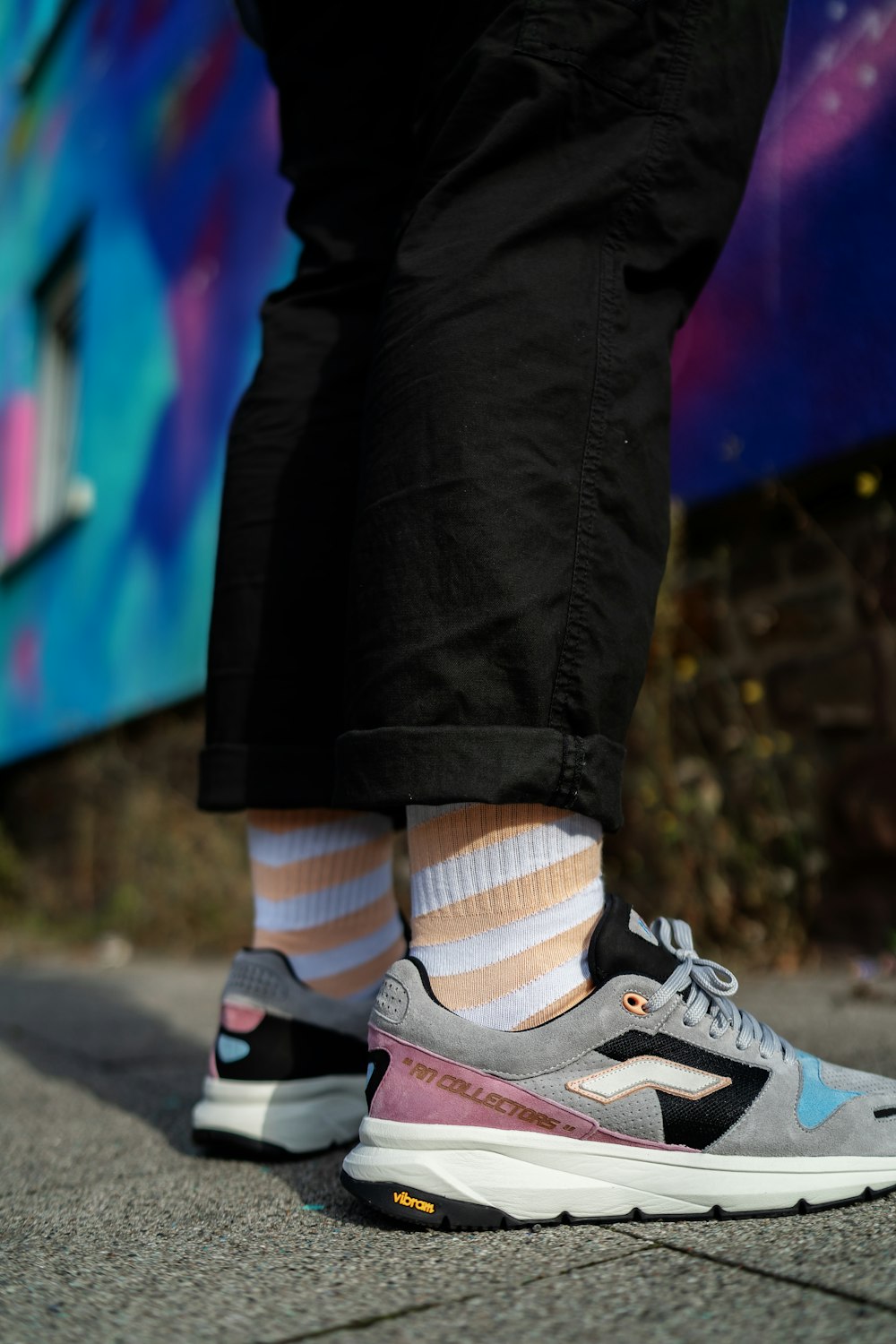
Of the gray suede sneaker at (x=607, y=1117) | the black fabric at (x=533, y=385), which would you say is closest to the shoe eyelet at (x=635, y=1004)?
the gray suede sneaker at (x=607, y=1117)

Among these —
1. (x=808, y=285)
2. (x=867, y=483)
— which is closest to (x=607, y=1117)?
Answer: (x=867, y=483)

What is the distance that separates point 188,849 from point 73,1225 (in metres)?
2.88

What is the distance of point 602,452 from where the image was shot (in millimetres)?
825

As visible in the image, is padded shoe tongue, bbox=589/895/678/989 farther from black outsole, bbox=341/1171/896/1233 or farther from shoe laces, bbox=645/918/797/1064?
black outsole, bbox=341/1171/896/1233

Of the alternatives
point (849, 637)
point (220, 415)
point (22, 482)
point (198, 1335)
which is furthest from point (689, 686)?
point (22, 482)

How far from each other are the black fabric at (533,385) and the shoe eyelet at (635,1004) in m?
0.13

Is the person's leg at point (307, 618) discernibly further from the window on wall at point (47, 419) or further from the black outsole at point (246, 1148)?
the window on wall at point (47, 419)

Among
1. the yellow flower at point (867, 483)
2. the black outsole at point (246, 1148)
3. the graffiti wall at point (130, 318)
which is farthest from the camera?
Answer: the graffiti wall at point (130, 318)

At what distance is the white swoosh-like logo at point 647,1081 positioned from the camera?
81cm

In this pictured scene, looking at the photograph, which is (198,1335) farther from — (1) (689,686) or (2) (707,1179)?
(1) (689,686)

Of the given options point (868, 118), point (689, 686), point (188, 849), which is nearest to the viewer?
point (868, 118)

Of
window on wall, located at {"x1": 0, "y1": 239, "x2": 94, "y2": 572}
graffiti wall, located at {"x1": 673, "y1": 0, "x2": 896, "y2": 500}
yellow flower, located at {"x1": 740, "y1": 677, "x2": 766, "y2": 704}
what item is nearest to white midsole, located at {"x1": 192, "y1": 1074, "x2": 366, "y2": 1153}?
yellow flower, located at {"x1": 740, "y1": 677, "x2": 766, "y2": 704}

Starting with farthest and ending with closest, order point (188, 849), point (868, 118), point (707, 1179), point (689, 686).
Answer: point (188, 849) → point (689, 686) → point (868, 118) → point (707, 1179)

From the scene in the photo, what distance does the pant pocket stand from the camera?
33.3 inches
